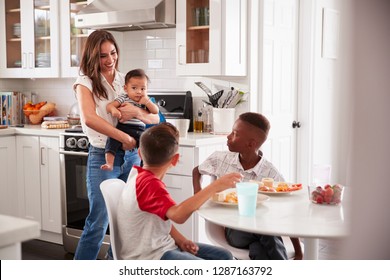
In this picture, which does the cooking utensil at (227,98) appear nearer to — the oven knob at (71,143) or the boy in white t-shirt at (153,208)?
the oven knob at (71,143)

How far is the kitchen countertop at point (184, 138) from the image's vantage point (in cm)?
258

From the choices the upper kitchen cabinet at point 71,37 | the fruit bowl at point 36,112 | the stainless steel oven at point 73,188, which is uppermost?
the upper kitchen cabinet at point 71,37

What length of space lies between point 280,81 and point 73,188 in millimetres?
1464

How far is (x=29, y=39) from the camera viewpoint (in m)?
3.59

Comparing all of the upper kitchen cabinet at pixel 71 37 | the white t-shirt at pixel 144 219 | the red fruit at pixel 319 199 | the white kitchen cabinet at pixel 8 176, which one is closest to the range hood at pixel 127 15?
the upper kitchen cabinet at pixel 71 37

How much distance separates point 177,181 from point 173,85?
0.79m

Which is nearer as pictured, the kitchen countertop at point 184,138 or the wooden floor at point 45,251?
the kitchen countertop at point 184,138

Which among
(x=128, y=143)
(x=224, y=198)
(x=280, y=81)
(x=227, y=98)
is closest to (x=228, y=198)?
Answer: (x=224, y=198)

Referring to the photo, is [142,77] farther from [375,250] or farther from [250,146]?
[375,250]

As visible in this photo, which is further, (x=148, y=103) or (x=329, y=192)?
(x=148, y=103)

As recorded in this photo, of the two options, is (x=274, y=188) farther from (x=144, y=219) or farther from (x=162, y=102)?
A: (x=162, y=102)

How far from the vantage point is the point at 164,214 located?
4.68 feet

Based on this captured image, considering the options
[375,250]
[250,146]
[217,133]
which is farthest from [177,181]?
[375,250]

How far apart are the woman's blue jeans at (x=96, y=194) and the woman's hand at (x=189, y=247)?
0.69 m
